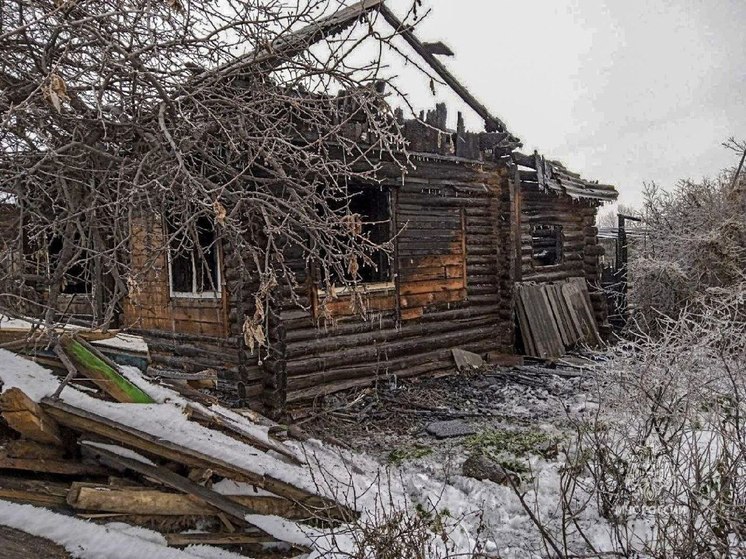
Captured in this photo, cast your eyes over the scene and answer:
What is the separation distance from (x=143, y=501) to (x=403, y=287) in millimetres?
6317

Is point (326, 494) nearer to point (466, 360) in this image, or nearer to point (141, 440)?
point (141, 440)

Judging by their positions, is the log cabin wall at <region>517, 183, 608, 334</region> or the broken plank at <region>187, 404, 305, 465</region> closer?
the broken plank at <region>187, 404, 305, 465</region>

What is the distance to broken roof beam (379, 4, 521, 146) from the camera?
9.30 meters

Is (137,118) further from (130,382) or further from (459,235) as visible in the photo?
(459,235)

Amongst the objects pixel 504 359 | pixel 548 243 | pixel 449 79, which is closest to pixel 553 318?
pixel 504 359

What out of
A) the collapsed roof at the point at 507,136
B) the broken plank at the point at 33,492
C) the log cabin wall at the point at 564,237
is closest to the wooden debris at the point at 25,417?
the broken plank at the point at 33,492

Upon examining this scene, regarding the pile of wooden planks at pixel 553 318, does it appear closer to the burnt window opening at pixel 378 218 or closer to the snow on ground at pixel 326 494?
the burnt window opening at pixel 378 218

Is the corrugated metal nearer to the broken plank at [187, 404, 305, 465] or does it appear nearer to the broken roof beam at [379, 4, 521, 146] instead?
the broken roof beam at [379, 4, 521, 146]

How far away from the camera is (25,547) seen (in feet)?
10.9

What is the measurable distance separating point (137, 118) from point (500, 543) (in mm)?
4366

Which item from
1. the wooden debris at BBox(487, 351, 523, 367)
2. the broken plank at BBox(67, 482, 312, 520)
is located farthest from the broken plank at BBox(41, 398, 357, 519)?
the wooden debris at BBox(487, 351, 523, 367)

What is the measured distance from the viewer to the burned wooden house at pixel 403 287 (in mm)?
7941

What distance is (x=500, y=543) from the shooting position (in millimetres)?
4434

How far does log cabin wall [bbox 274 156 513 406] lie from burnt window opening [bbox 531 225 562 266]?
2.77 metres
